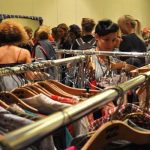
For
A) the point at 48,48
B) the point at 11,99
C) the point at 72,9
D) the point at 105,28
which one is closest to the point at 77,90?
the point at 11,99

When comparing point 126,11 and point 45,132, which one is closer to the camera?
point 45,132

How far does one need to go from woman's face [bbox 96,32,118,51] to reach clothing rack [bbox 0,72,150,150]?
133 centimetres

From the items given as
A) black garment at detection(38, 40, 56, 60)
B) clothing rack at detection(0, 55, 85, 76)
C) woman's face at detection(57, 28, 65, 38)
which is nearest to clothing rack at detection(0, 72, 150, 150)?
clothing rack at detection(0, 55, 85, 76)

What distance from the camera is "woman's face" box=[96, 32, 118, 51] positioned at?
85.3 inches

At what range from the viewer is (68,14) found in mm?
7250

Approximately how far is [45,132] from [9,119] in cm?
41

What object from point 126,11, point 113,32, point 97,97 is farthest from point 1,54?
point 126,11

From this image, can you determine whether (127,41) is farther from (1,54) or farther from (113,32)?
(1,54)

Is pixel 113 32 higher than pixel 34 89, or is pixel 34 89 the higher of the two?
pixel 113 32

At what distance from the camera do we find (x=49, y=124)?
0.60 meters

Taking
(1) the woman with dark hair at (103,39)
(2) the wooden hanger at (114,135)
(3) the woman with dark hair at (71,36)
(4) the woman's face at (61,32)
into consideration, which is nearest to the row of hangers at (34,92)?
(2) the wooden hanger at (114,135)

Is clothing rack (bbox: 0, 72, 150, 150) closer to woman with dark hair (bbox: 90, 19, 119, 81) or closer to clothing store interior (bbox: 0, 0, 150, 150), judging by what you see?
clothing store interior (bbox: 0, 0, 150, 150)

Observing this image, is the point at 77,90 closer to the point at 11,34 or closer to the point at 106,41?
the point at 106,41

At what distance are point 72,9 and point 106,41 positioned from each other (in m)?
5.23
